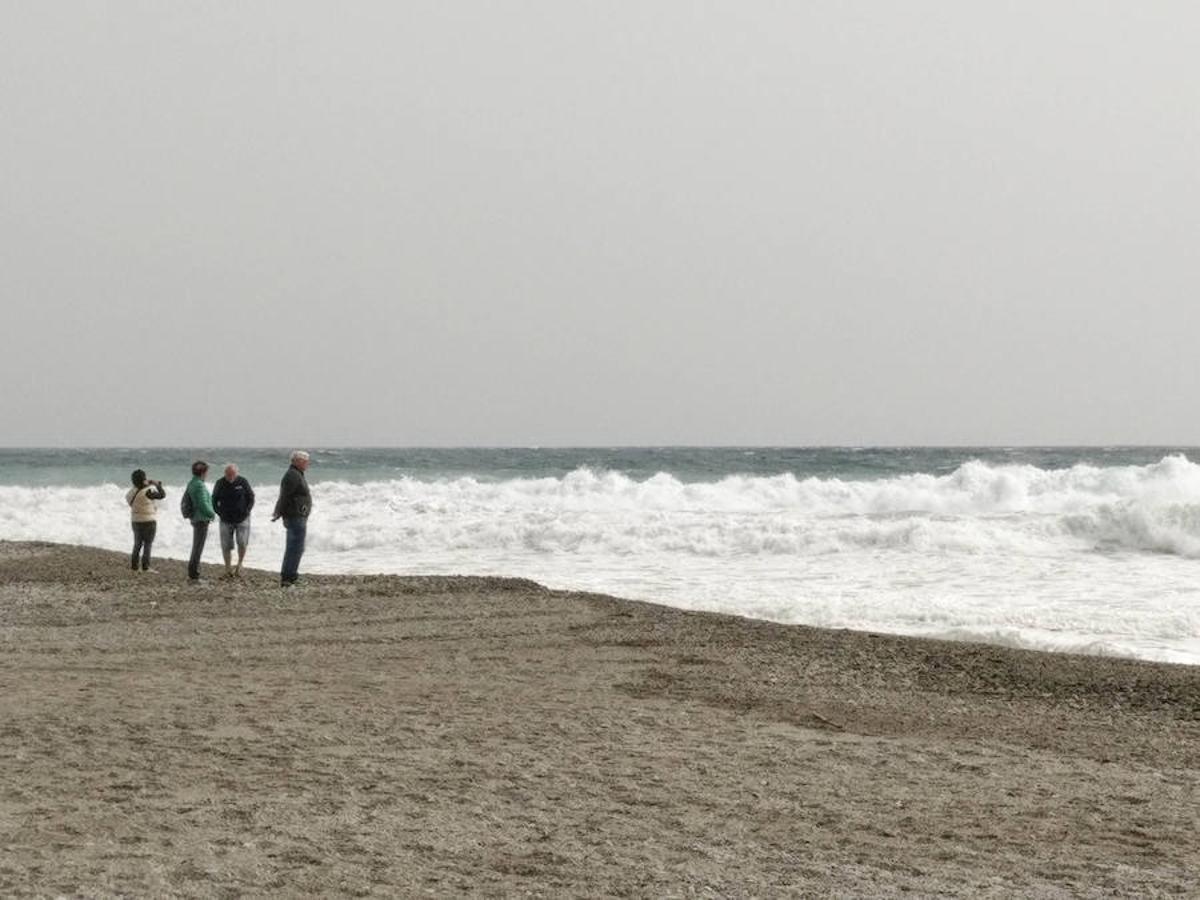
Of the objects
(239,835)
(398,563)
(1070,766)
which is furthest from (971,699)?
(398,563)

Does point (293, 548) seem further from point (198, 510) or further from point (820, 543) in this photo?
point (820, 543)

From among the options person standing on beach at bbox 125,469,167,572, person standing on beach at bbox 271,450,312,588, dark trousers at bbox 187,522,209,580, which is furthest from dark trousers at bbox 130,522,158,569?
person standing on beach at bbox 271,450,312,588

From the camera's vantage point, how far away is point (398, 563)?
894 inches

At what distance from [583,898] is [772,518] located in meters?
22.4

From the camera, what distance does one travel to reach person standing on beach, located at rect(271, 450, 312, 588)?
52.1 feet

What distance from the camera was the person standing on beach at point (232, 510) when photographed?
17203mm

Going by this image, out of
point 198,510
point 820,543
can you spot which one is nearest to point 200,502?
point 198,510

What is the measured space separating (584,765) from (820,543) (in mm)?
17868

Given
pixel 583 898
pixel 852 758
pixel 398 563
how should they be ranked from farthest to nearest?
1. pixel 398 563
2. pixel 852 758
3. pixel 583 898

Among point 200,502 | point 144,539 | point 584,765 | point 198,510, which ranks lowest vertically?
point 584,765

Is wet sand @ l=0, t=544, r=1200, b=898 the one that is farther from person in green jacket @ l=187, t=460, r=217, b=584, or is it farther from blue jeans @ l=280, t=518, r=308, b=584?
person in green jacket @ l=187, t=460, r=217, b=584

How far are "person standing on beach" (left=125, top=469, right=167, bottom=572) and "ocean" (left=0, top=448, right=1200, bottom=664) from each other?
2.85m

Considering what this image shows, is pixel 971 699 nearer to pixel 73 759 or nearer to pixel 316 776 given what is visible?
pixel 316 776

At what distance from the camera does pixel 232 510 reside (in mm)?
17203
